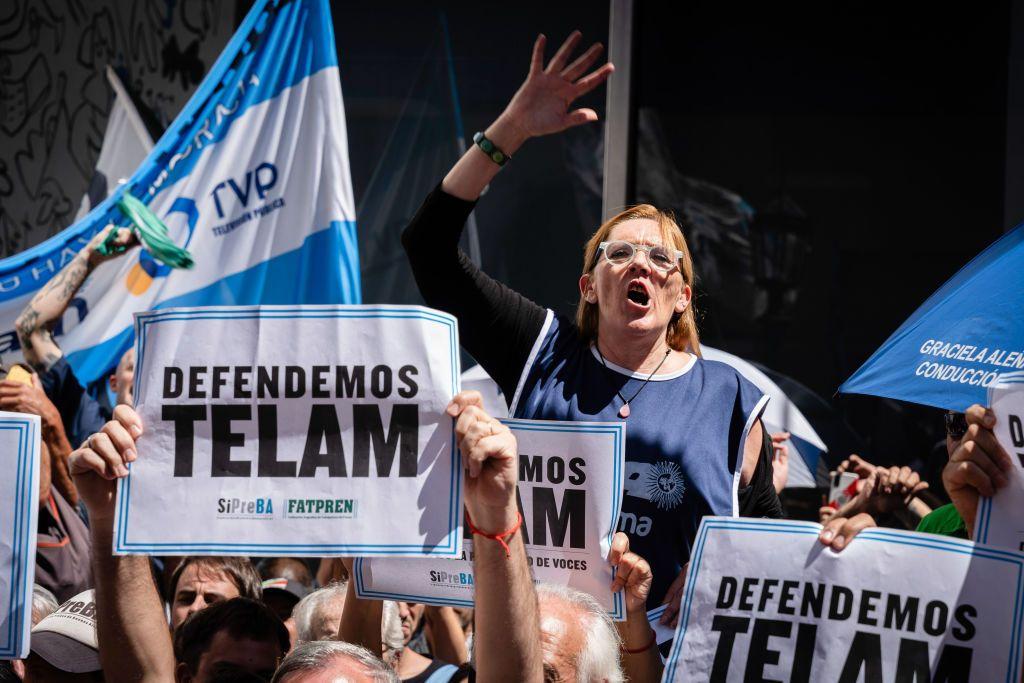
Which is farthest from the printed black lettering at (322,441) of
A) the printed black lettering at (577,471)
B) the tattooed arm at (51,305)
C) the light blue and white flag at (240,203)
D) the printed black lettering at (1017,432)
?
the light blue and white flag at (240,203)

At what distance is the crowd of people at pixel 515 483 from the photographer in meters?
2.06

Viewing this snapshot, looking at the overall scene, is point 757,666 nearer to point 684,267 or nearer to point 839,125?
point 684,267

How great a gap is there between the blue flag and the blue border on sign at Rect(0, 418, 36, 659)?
5.50 ft

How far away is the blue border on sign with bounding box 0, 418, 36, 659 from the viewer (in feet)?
7.02

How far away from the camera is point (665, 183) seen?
621cm

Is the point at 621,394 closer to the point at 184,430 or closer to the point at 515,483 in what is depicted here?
the point at 515,483

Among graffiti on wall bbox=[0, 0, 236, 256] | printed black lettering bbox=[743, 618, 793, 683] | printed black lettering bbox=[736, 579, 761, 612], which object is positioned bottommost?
printed black lettering bbox=[743, 618, 793, 683]

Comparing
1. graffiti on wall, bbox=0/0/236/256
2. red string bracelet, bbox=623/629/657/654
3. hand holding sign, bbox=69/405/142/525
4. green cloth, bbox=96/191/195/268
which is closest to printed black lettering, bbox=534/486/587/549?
red string bracelet, bbox=623/629/657/654

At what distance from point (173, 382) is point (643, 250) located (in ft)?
3.67

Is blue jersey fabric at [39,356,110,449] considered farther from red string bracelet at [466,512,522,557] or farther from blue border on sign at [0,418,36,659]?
red string bracelet at [466,512,522,557]

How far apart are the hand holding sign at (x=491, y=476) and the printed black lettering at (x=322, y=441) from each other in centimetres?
25

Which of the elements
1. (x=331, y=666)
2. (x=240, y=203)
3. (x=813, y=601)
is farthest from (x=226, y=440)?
(x=240, y=203)

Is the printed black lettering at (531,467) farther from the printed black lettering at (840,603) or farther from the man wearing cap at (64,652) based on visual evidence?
the man wearing cap at (64,652)

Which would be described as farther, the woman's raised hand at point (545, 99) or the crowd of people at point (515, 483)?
the woman's raised hand at point (545, 99)
